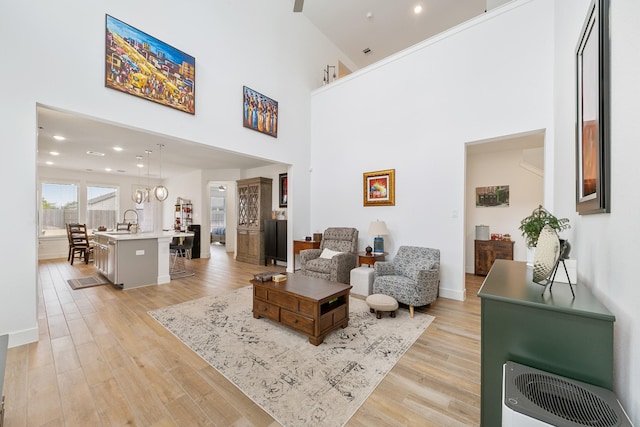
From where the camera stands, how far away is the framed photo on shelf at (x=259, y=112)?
4.78 m

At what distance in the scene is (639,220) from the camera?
920mm

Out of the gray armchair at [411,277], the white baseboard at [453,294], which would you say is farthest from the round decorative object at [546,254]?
the white baseboard at [453,294]

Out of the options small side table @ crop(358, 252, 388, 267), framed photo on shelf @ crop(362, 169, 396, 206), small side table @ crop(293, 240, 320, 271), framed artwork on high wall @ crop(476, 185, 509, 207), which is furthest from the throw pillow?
framed artwork on high wall @ crop(476, 185, 509, 207)

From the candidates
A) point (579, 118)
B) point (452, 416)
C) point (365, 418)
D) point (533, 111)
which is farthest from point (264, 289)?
point (533, 111)

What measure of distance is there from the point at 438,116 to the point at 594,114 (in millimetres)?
3056

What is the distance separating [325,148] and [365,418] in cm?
512

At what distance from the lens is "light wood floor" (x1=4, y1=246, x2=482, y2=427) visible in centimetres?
166

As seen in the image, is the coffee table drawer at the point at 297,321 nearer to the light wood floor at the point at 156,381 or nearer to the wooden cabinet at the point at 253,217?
the light wood floor at the point at 156,381

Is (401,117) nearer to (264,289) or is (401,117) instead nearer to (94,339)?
(264,289)

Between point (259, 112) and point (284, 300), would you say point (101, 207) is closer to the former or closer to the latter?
point (259, 112)

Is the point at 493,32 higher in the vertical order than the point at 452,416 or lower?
higher

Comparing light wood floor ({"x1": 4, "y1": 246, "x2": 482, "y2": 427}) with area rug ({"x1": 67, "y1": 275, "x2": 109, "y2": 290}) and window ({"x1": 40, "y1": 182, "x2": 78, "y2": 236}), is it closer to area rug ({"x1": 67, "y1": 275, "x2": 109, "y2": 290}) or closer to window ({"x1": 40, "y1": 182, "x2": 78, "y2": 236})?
area rug ({"x1": 67, "y1": 275, "x2": 109, "y2": 290})

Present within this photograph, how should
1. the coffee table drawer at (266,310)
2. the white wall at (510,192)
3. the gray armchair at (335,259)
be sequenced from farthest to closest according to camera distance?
the white wall at (510,192)
the gray armchair at (335,259)
the coffee table drawer at (266,310)

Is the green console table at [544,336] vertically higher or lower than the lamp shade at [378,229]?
lower
